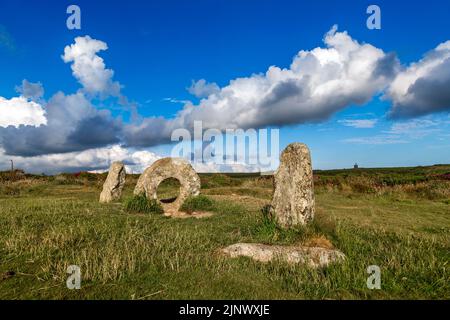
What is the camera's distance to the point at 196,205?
16969 millimetres

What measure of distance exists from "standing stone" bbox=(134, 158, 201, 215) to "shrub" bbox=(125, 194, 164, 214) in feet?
3.89

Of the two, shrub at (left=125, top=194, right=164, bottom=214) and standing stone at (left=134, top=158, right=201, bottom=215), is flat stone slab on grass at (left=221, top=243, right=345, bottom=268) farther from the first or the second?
standing stone at (left=134, top=158, right=201, bottom=215)

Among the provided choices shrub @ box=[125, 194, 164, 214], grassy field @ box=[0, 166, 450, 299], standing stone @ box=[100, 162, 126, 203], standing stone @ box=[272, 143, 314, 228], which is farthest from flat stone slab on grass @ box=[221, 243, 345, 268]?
standing stone @ box=[100, 162, 126, 203]

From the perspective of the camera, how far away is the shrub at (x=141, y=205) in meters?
15.9

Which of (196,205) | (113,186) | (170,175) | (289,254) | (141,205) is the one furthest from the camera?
(113,186)

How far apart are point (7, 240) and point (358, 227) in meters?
11.1

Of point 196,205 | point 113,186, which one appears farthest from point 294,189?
point 113,186

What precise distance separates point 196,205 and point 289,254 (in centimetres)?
896

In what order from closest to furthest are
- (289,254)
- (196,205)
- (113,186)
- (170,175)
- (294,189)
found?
(289,254) → (294,189) → (196,205) → (170,175) → (113,186)

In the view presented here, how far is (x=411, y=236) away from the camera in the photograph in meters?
11.5

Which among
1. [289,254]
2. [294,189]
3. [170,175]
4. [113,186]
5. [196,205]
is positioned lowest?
[289,254]

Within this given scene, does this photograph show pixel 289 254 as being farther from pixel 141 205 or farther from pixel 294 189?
pixel 141 205

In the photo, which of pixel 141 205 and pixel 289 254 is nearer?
pixel 289 254

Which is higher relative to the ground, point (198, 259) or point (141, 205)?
point (141, 205)
